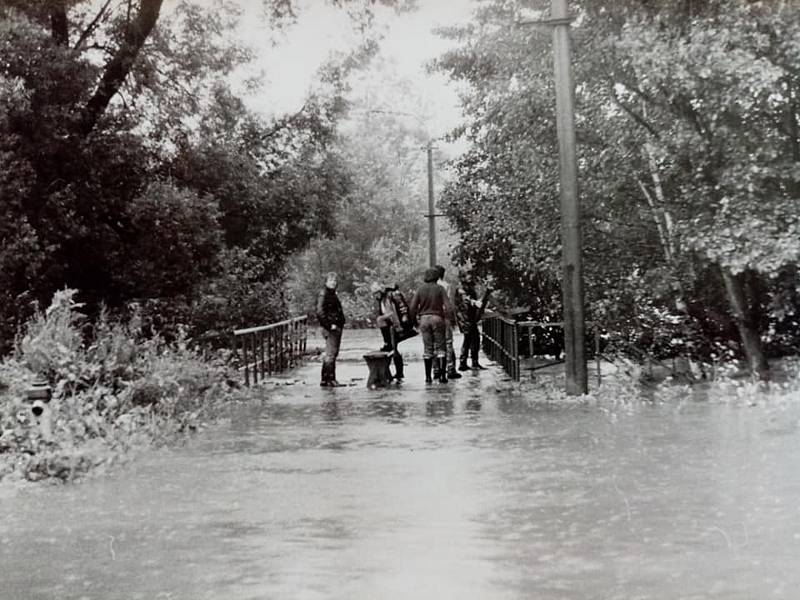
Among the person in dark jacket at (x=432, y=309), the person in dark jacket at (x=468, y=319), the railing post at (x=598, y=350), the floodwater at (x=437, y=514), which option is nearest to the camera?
the floodwater at (x=437, y=514)

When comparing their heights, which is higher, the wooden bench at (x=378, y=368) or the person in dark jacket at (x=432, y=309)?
the person in dark jacket at (x=432, y=309)

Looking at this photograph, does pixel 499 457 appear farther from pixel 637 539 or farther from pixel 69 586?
pixel 69 586

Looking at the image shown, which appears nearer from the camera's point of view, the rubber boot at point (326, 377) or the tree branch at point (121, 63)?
the tree branch at point (121, 63)

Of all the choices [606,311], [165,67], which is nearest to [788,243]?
[606,311]

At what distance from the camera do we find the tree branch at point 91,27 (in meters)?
10.3

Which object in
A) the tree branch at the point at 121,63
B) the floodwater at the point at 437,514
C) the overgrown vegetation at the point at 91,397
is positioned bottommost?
the floodwater at the point at 437,514

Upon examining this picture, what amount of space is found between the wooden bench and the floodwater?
11.1 feet

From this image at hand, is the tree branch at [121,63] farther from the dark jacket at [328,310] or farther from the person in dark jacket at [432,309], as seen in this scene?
the person in dark jacket at [432,309]

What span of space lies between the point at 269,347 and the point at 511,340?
3.87 meters

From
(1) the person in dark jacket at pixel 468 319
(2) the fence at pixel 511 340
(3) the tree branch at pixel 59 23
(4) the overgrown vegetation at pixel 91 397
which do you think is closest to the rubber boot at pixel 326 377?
(4) the overgrown vegetation at pixel 91 397

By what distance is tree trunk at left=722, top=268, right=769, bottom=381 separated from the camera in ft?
34.6

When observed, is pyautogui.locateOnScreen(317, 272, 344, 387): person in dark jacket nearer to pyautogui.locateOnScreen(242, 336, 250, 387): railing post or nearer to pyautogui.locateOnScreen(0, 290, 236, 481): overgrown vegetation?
pyautogui.locateOnScreen(242, 336, 250, 387): railing post

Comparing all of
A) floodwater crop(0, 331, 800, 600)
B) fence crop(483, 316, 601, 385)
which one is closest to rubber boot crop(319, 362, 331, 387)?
fence crop(483, 316, 601, 385)

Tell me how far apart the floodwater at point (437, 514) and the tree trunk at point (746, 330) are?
1.52 meters
